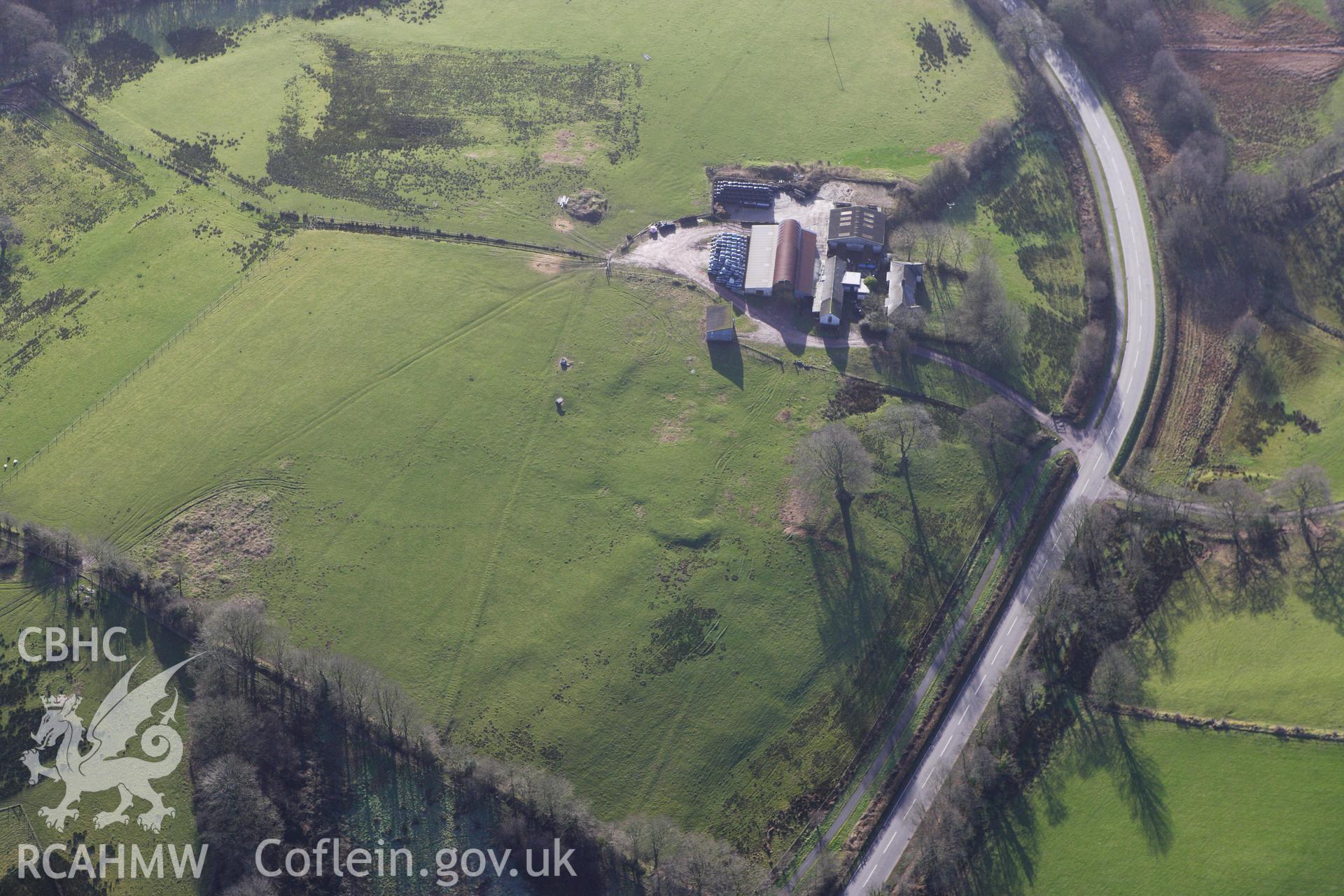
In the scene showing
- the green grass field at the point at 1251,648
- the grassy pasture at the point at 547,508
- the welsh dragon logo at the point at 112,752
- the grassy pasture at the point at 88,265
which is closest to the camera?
the welsh dragon logo at the point at 112,752

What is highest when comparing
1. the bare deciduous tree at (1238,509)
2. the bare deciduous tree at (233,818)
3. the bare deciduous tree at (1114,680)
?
the bare deciduous tree at (1238,509)

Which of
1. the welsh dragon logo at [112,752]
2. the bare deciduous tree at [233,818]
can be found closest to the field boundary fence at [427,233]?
the welsh dragon logo at [112,752]

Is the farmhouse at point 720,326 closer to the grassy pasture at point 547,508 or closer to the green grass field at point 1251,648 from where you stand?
the grassy pasture at point 547,508

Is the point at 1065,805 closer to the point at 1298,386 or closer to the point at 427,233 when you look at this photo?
the point at 1298,386

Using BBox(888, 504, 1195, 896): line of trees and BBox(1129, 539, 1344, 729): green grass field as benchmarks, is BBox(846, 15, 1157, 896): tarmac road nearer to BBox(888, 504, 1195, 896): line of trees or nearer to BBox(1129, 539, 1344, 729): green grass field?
BBox(888, 504, 1195, 896): line of trees

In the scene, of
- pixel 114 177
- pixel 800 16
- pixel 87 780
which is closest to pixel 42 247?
pixel 114 177

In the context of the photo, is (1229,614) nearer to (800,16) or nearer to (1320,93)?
(1320,93)
